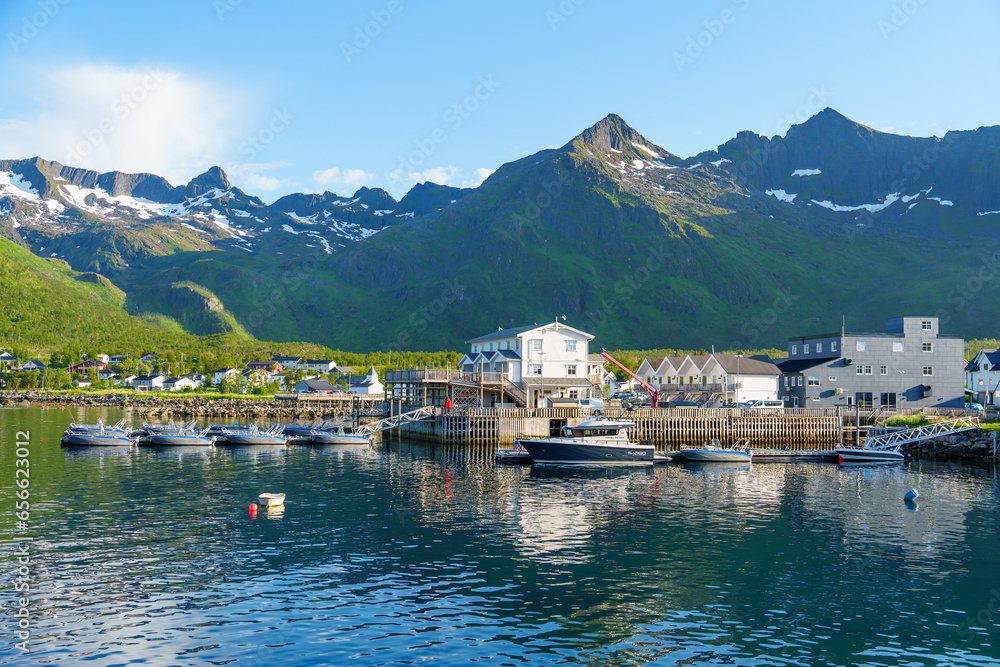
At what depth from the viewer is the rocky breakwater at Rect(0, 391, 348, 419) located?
5984 inches

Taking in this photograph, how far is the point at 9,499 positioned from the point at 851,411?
335ft

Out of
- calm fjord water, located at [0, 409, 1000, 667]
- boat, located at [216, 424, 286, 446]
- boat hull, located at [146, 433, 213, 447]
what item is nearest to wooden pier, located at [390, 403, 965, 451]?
boat, located at [216, 424, 286, 446]

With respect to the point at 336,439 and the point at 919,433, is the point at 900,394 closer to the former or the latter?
A: the point at 919,433

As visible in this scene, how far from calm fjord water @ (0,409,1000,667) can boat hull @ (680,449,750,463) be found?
18837 mm

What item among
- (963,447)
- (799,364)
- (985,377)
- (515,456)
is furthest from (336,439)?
(985,377)

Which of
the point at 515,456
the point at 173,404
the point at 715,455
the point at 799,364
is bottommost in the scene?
the point at 715,455

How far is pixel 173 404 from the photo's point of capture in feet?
539

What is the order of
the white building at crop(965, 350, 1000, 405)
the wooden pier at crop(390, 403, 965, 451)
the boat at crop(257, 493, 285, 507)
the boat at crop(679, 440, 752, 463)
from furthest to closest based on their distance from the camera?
the white building at crop(965, 350, 1000, 405), the wooden pier at crop(390, 403, 965, 451), the boat at crop(679, 440, 752, 463), the boat at crop(257, 493, 285, 507)

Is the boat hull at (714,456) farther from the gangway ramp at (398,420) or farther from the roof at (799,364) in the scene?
the roof at (799,364)

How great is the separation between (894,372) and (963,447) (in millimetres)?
25362

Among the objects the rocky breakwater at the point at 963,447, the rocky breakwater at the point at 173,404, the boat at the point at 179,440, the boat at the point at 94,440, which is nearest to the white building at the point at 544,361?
the boat at the point at 179,440

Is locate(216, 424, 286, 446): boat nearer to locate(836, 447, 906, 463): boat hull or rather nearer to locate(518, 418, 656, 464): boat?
locate(518, 418, 656, 464): boat

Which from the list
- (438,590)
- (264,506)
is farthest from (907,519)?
(264,506)

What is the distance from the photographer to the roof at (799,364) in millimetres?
109375
